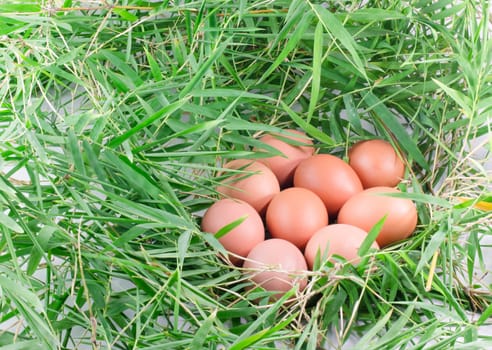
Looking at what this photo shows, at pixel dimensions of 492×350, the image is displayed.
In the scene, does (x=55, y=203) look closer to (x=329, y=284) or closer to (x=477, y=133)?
(x=329, y=284)

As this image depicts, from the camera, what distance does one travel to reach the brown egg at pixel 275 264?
718 millimetres

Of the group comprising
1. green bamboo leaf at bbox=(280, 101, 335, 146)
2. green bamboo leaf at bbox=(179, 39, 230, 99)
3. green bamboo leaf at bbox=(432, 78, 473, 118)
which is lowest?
green bamboo leaf at bbox=(280, 101, 335, 146)

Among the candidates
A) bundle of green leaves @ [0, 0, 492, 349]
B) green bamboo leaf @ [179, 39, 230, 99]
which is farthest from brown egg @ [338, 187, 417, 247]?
green bamboo leaf @ [179, 39, 230, 99]

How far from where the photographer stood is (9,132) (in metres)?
0.65

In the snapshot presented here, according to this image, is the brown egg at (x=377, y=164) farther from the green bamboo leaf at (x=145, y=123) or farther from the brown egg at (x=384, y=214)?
the green bamboo leaf at (x=145, y=123)

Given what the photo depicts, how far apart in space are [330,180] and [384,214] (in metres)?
0.07

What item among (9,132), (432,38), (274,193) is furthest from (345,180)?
(9,132)

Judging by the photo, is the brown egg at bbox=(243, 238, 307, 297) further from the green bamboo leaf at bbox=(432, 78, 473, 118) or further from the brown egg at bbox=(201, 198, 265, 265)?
the green bamboo leaf at bbox=(432, 78, 473, 118)

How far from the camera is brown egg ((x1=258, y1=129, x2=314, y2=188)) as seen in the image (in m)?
0.82

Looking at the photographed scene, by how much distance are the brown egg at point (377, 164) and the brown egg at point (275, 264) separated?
0.13 m

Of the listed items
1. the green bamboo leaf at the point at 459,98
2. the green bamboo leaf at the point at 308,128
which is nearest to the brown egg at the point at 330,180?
the green bamboo leaf at the point at 308,128

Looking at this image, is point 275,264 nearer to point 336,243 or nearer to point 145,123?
point 336,243

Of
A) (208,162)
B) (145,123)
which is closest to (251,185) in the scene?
(208,162)

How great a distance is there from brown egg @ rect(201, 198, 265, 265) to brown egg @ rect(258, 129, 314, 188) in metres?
0.08
